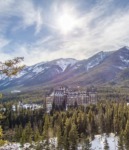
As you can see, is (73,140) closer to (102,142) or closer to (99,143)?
(99,143)

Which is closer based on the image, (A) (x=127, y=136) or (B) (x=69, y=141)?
(A) (x=127, y=136)

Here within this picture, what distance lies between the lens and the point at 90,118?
441 ft

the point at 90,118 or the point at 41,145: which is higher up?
the point at 90,118

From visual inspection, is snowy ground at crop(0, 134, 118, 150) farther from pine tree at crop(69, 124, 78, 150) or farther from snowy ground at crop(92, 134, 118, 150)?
pine tree at crop(69, 124, 78, 150)

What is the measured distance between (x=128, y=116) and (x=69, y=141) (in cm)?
3093

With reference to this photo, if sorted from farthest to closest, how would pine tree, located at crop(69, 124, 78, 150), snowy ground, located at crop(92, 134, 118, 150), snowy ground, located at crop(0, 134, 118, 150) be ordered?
snowy ground, located at crop(0, 134, 118, 150) → snowy ground, located at crop(92, 134, 118, 150) → pine tree, located at crop(69, 124, 78, 150)

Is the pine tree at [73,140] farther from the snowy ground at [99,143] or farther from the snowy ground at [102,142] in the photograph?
the snowy ground at [102,142]

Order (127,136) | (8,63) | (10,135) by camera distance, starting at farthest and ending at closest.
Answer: (10,135), (127,136), (8,63)

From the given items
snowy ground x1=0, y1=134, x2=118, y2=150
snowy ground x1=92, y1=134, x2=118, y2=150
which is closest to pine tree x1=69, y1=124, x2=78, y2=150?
snowy ground x1=0, y1=134, x2=118, y2=150

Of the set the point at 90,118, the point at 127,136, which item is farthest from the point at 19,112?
the point at 127,136

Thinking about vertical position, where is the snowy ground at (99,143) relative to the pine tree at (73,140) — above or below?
below

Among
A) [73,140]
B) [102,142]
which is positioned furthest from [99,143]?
[73,140]

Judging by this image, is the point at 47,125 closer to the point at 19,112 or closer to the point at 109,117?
the point at 109,117

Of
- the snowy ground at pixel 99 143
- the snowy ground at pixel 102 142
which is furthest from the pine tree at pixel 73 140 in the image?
the snowy ground at pixel 102 142
